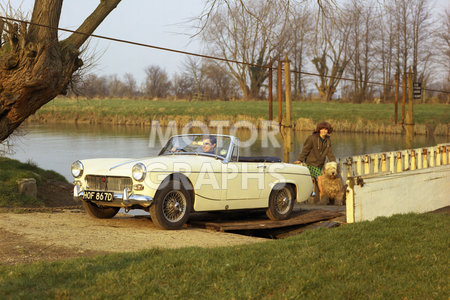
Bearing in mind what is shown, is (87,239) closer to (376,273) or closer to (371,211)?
(376,273)

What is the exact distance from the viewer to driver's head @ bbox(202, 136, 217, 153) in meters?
9.86

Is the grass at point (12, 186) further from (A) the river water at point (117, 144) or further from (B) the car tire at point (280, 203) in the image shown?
(A) the river water at point (117, 144)

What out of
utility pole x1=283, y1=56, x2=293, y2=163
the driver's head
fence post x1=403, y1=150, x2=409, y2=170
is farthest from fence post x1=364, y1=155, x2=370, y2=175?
the driver's head

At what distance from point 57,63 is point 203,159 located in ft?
13.0

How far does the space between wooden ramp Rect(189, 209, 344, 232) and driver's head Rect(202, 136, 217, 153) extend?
1.28m

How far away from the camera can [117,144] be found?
31.0 metres

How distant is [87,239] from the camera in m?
7.76

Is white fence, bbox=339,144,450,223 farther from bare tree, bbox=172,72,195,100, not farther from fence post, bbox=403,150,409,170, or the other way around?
bare tree, bbox=172,72,195,100

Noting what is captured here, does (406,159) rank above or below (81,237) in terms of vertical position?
above

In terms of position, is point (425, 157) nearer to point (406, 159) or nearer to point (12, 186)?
point (406, 159)

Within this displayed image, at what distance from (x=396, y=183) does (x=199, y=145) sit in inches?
149

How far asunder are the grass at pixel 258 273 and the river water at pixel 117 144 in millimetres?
15396

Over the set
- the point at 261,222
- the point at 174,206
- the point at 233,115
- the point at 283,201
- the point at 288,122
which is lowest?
the point at 261,222

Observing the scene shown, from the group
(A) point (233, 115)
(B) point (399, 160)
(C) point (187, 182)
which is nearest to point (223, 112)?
(A) point (233, 115)
